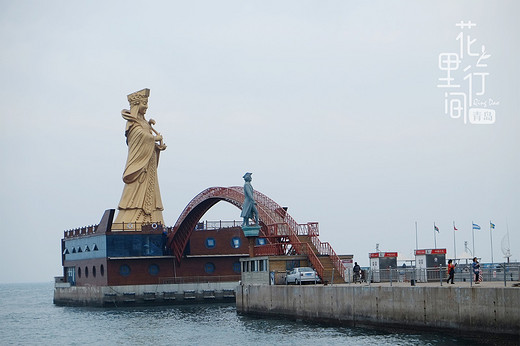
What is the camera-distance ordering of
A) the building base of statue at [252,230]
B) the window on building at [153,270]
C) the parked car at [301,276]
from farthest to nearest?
the window on building at [153,270]
the building base of statue at [252,230]
the parked car at [301,276]

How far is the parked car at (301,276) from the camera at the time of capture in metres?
64.2

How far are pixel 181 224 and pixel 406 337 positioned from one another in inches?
2104

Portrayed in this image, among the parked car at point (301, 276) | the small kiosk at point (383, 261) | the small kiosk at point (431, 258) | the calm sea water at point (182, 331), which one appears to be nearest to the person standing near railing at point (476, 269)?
the calm sea water at point (182, 331)

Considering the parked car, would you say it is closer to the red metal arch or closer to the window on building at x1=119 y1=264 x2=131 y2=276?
the red metal arch

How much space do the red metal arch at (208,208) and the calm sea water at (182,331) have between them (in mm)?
9714

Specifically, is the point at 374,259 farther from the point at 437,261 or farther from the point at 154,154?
the point at 154,154

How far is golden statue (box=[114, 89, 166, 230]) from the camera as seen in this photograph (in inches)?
4058

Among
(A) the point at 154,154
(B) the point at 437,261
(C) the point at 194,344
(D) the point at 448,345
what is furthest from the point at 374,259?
(A) the point at 154,154

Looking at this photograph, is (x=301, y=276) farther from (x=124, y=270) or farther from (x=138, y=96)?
(x=138, y=96)

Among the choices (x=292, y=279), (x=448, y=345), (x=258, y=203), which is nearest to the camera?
(x=448, y=345)

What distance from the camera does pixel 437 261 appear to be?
6016 centimetres

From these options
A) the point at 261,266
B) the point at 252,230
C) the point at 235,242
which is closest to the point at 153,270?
the point at 235,242

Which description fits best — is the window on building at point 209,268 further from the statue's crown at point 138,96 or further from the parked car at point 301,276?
the parked car at point 301,276

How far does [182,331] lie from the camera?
201 feet
